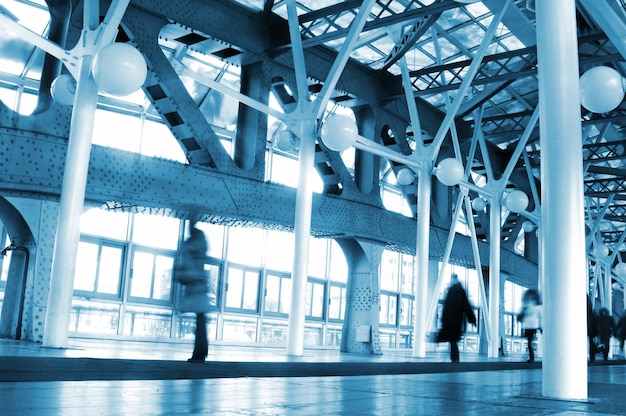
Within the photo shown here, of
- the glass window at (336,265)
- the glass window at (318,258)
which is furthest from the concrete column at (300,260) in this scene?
the glass window at (336,265)

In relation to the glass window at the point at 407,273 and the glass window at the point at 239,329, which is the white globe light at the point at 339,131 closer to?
the glass window at the point at 239,329

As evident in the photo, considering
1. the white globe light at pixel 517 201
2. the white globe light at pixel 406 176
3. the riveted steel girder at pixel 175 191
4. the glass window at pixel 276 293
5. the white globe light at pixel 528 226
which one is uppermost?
the white globe light at pixel 528 226

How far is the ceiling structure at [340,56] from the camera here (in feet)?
40.4

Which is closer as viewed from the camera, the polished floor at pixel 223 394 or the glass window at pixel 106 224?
the polished floor at pixel 223 394

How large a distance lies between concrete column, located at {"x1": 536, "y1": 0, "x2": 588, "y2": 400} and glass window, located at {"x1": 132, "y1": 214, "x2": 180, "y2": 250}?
16.8 meters

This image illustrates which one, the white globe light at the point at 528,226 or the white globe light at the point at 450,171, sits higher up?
the white globe light at the point at 528,226

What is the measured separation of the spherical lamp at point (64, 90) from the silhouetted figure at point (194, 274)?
397 centimetres

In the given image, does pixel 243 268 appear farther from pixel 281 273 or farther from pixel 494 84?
pixel 494 84

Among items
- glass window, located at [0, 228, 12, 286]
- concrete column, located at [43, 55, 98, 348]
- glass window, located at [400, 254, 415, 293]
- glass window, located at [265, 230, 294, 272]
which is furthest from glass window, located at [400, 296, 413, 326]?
concrete column, located at [43, 55, 98, 348]

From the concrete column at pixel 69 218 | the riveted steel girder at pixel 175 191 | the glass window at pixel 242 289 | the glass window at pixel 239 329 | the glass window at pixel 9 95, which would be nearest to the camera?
the concrete column at pixel 69 218

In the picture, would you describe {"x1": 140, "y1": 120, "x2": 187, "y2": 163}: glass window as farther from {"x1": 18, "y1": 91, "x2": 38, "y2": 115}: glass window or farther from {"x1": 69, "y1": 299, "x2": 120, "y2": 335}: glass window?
{"x1": 69, "y1": 299, "x2": 120, "y2": 335}: glass window

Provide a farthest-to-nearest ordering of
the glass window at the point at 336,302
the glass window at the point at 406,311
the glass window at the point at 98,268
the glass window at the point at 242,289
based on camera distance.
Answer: the glass window at the point at 406,311 < the glass window at the point at 336,302 < the glass window at the point at 242,289 < the glass window at the point at 98,268

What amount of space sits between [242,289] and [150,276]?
3.69m

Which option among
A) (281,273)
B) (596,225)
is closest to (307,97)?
(281,273)
